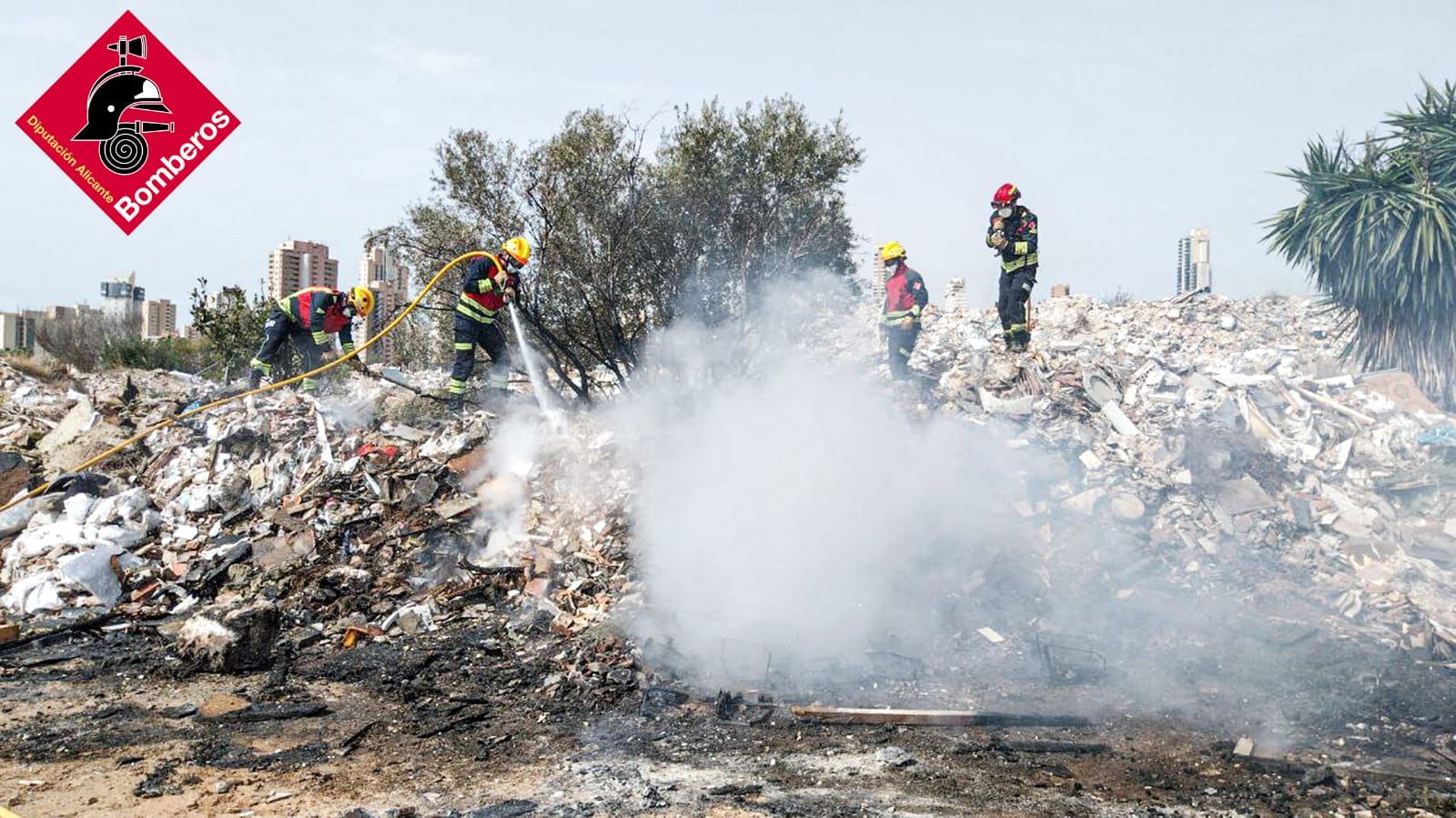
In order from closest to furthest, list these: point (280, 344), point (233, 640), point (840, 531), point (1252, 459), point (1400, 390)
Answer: point (233, 640) < point (840, 531) < point (1252, 459) < point (1400, 390) < point (280, 344)

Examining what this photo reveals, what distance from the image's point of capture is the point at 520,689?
5.59 m

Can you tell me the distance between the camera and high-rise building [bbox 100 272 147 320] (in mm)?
26062

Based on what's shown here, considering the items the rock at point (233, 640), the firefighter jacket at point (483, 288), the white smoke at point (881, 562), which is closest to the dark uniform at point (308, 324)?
the firefighter jacket at point (483, 288)

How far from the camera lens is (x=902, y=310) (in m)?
9.59

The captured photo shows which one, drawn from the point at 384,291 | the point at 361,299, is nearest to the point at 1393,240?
the point at 361,299

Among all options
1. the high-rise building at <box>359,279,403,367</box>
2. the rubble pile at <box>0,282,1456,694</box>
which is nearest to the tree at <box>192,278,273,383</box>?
the high-rise building at <box>359,279,403,367</box>

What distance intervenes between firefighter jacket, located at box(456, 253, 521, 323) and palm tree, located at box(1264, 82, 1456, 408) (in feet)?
30.4

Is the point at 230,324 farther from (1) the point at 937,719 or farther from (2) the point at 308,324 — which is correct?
(1) the point at 937,719

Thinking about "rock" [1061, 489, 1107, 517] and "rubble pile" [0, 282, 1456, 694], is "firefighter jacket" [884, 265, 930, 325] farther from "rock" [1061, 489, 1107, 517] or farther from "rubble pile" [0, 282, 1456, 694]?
"rock" [1061, 489, 1107, 517]

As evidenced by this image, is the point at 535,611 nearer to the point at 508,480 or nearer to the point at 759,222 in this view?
the point at 508,480

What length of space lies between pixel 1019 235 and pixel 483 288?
5.65 m

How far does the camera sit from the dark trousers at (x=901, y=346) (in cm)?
969

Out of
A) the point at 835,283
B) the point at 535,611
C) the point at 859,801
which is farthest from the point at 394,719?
the point at 835,283

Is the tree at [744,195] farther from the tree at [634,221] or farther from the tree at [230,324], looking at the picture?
the tree at [230,324]
